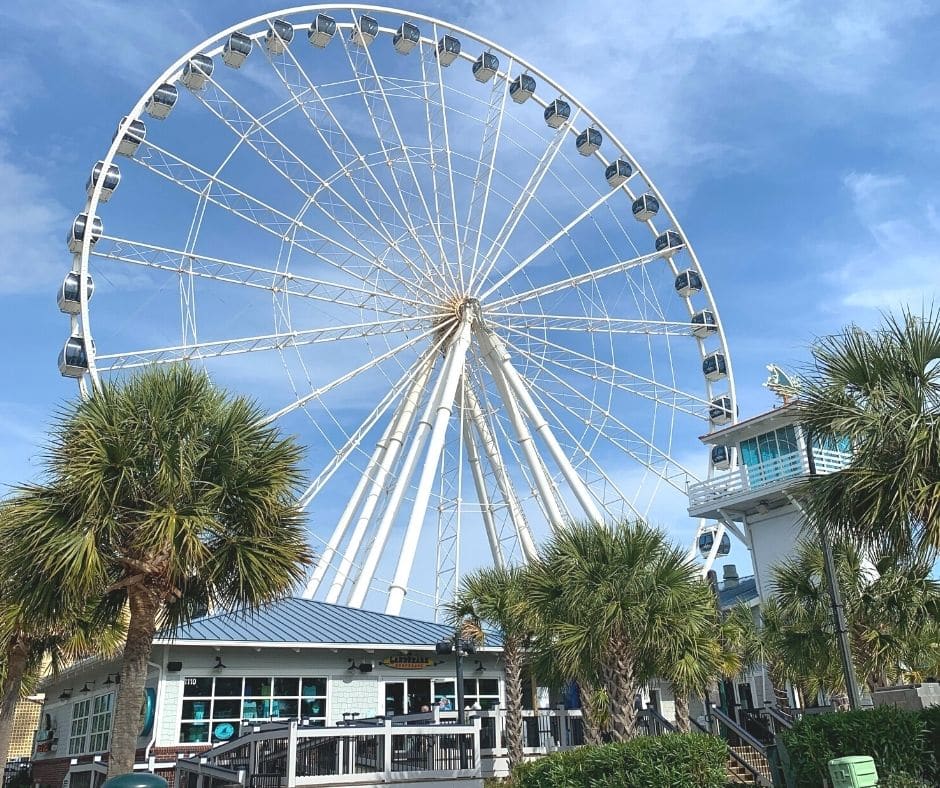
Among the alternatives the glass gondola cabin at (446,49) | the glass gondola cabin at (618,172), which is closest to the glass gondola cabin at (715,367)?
the glass gondola cabin at (618,172)

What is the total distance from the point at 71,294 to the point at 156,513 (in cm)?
1458

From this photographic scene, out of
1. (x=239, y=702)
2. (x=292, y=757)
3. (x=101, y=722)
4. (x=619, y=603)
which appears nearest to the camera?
(x=619, y=603)

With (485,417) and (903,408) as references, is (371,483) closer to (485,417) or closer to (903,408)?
(485,417)

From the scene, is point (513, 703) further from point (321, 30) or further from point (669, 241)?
point (321, 30)

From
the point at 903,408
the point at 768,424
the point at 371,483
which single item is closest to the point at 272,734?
the point at 903,408

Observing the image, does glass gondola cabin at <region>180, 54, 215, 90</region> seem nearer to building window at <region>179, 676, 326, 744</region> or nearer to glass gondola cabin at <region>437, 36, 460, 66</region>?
glass gondola cabin at <region>437, 36, 460, 66</region>

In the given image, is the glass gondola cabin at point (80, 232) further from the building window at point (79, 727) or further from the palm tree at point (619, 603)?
the palm tree at point (619, 603)

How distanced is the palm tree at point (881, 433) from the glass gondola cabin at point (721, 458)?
20826mm

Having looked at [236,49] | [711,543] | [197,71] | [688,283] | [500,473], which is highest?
[236,49]

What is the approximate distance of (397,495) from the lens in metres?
26.8

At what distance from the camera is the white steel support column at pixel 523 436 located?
2806cm

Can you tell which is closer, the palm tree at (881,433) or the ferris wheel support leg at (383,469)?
the palm tree at (881,433)

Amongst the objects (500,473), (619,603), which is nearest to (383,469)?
(500,473)

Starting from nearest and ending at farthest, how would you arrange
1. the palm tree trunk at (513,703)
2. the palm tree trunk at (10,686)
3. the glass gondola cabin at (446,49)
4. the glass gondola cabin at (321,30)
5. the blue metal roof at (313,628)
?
the palm tree trunk at (10,686)
the palm tree trunk at (513,703)
the blue metal roof at (313,628)
the glass gondola cabin at (321,30)
the glass gondola cabin at (446,49)
